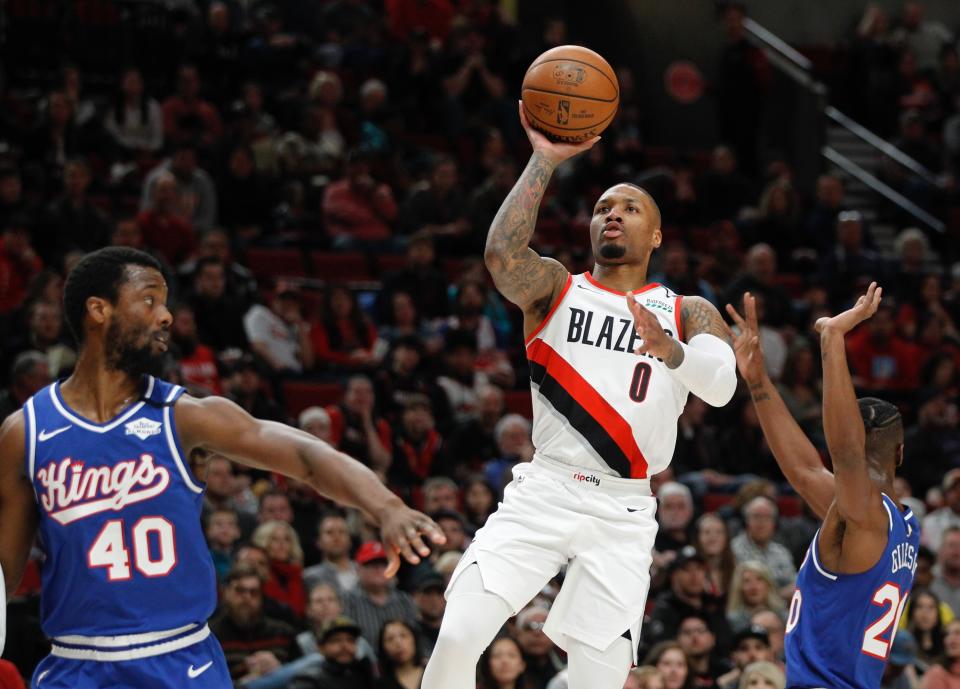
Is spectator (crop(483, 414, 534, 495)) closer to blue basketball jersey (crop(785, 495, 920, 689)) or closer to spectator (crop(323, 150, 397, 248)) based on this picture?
spectator (crop(323, 150, 397, 248))

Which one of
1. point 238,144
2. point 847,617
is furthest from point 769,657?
point 238,144

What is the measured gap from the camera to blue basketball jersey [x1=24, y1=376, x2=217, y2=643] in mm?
4949

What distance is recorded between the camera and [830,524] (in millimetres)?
6180

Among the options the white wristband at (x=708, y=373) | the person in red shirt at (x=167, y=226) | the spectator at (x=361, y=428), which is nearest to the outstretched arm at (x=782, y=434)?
the white wristband at (x=708, y=373)

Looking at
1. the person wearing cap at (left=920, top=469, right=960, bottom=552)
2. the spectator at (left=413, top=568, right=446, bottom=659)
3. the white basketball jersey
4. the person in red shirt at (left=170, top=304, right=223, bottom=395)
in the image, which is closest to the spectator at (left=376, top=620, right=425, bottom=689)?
the spectator at (left=413, top=568, right=446, bottom=659)

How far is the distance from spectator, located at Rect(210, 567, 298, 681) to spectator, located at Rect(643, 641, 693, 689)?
2.49m

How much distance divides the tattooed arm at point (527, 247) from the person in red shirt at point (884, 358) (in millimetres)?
9989

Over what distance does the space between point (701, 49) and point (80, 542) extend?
18.0 meters

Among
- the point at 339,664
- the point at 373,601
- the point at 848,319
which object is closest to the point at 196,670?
the point at 848,319

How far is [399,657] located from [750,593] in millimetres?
3145

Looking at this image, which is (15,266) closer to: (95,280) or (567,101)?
(567,101)

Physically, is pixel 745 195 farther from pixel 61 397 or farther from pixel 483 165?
pixel 61 397

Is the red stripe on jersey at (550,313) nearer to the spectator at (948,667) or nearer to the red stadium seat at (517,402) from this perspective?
the spectator at (948,667)

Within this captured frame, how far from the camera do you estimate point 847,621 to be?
612 centimetres
